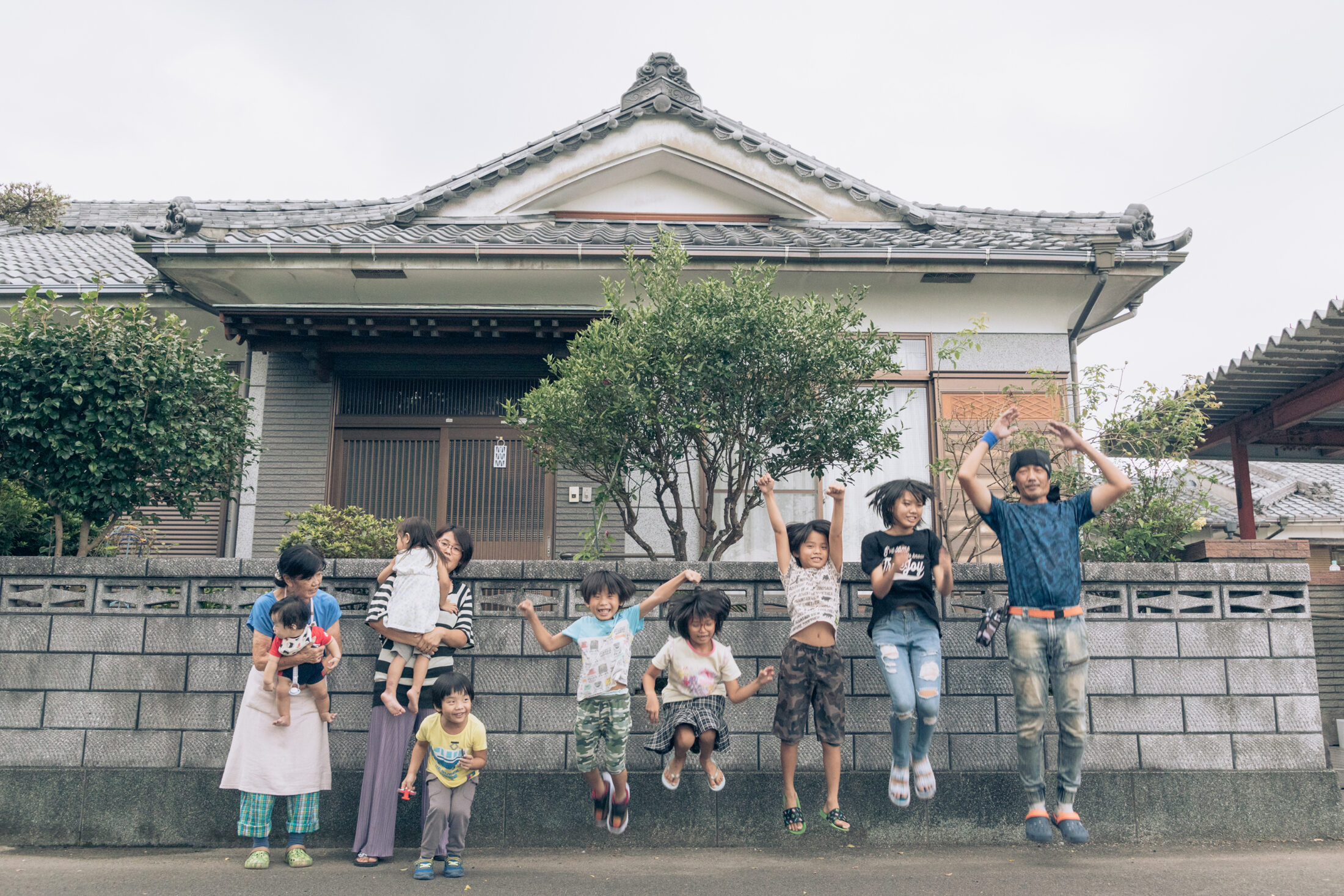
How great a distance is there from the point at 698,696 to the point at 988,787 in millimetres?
1927

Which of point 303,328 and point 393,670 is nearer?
point 393,670

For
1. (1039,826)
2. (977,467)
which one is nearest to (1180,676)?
(1039,826)

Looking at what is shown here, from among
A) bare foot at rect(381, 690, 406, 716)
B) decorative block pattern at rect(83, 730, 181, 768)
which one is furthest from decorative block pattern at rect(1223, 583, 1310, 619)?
decorative block pattern at rect(83, 730, 181, 768)

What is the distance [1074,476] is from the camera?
6.71m

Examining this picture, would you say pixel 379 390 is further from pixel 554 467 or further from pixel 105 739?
pixel 105 739

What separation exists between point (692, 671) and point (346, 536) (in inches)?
125

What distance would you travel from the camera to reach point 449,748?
16.9ft

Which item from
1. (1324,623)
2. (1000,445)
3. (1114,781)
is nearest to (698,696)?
(1114,781)

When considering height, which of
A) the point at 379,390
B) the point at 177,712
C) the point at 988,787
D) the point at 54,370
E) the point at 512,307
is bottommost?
the point at 988,787

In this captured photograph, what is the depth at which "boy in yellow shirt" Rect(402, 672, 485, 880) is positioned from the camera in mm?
5082

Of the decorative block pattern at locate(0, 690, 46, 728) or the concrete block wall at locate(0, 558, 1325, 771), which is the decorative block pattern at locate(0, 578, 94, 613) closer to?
the concrete block wall at locate(0, 558, 1325, 771)

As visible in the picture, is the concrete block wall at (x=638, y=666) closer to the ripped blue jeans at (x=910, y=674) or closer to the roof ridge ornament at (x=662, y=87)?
the ripped blue jeans at (x=910, y=674)

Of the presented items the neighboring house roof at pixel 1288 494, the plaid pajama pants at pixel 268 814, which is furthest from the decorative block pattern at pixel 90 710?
the neighboring house roof at pixel 1288 494

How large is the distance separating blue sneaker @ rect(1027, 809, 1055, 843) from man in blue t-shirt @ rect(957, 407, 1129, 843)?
0.01m
